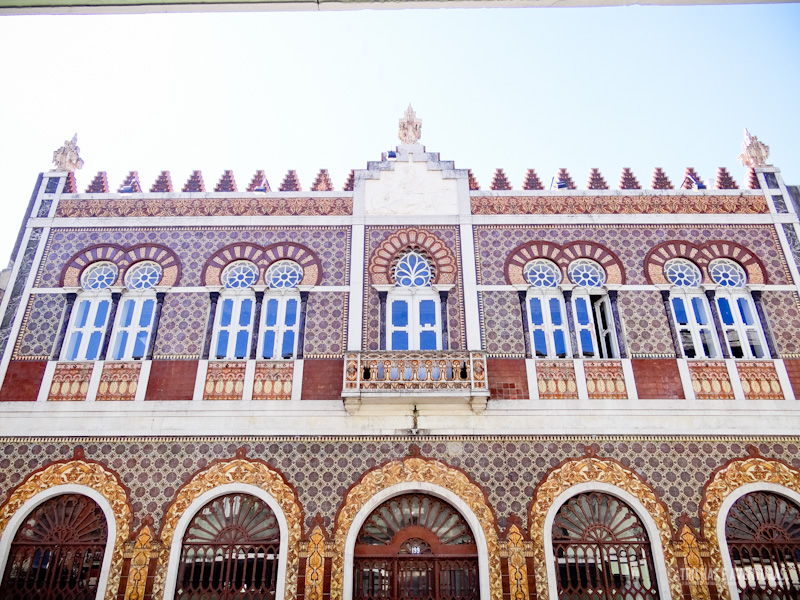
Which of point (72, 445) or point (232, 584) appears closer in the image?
point (232, 584)

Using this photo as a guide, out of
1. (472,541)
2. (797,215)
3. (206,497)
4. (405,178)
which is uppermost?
(405,178)

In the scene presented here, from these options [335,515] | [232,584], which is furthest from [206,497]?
[335,515]

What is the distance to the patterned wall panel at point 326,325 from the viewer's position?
12688 millimetres

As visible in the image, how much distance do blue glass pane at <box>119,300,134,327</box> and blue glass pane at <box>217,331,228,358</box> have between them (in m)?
2.22

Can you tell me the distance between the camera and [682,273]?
44.5ft

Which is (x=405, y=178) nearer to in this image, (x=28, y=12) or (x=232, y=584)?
(x=232, y=584)

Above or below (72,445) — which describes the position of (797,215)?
above

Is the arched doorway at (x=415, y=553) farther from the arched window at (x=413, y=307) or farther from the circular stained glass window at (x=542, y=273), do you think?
the circular stained glass window at (x=542, y=273)

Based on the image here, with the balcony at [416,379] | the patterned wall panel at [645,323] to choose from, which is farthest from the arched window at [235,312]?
the patterned wall panel at [645,323]

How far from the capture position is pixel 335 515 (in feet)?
37.0

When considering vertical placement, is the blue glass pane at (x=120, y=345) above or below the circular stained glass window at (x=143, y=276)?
below

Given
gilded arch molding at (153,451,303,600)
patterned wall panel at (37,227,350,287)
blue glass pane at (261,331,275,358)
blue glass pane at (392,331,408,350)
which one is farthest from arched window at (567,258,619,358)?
gilded arch molding at (153,451,303,600)

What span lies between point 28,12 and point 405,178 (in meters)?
12.1

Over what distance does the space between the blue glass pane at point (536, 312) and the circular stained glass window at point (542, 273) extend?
1.32 ft
